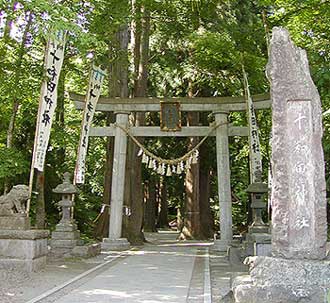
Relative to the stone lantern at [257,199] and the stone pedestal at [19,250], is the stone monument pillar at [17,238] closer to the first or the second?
the stone pedestal at [19,250]

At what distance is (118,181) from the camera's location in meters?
15.6

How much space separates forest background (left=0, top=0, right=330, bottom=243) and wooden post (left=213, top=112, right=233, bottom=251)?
2689mm

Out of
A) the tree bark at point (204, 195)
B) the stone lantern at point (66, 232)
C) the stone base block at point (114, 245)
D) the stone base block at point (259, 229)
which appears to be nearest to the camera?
the stone base block at point (259, 229)

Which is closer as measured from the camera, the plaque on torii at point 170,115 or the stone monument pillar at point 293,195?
the stone monument pillar at point 293,195

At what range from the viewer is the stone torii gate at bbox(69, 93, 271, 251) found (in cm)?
1509

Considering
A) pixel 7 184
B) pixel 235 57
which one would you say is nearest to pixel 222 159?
pixel 235 57

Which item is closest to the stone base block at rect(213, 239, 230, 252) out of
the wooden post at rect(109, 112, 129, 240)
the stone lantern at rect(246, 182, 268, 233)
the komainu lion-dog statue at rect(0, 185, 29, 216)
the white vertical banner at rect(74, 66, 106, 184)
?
the stone lantern at rect(246, 182, 268, 233)

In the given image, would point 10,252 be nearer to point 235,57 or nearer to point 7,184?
point 7,184

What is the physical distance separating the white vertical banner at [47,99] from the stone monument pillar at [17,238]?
138 centimetres

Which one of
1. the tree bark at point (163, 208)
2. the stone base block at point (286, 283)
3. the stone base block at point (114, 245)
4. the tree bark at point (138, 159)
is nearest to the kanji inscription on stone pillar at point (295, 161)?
the stone base block at point (286, 283)

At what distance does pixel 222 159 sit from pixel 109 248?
500 centimetres

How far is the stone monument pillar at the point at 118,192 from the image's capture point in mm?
15172

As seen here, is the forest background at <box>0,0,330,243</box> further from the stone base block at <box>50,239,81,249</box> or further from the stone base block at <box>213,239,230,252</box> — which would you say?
the stone base block at <box>213,239,230,252</box>

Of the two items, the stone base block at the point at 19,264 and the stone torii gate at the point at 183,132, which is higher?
the stone torii gate at the point at 183,132
